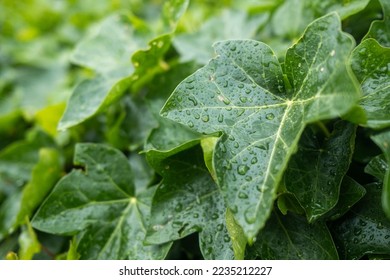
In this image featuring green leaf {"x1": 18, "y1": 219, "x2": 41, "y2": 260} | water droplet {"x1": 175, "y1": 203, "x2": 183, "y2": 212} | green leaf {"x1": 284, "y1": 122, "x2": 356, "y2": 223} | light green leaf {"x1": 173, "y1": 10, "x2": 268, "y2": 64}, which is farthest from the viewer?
light green leaf {"x1": 173, "y1": 10, "x2": 268, "y2": 64}

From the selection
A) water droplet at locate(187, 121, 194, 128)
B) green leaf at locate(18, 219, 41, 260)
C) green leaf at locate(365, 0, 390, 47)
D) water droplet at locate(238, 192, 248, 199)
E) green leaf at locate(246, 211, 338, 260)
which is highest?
water droplet at locate(187, 121, 194, 128)

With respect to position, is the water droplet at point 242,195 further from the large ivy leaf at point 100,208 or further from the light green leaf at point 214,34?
the light green leaf at point 214,34

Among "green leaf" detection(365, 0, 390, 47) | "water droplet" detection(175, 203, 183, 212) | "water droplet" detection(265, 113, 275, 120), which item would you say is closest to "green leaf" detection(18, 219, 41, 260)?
"water droplet" detection(175, 203, 183, 212)

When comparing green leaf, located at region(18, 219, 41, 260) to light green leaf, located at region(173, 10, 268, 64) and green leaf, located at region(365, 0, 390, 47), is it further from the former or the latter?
green leaf, located at region(365, 0, 390, 47)

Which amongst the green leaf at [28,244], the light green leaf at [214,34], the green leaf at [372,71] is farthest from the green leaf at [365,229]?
the green leaf at [28,244]

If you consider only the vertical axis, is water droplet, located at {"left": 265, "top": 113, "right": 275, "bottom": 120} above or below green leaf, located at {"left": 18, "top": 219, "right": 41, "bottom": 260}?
above

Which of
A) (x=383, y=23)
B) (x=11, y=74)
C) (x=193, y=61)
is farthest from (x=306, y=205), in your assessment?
(x=11, y=74)
